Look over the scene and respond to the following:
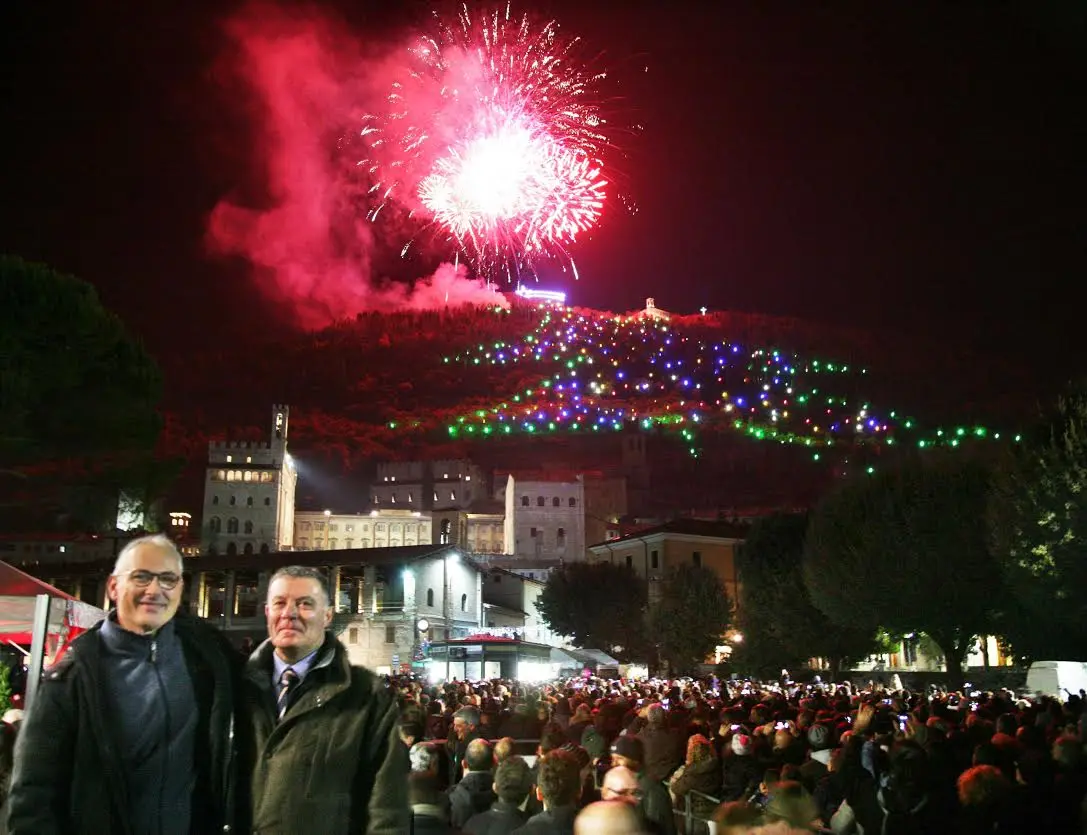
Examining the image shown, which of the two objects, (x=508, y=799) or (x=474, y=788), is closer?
(x=508, y=799)

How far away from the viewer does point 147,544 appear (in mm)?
3273

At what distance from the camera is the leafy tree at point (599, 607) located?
2130 inches

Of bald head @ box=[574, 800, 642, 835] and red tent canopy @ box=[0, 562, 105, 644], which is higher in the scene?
red tent canopy @ box=[0, 562, 105, 644]

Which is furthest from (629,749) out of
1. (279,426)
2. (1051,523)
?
(279,426)

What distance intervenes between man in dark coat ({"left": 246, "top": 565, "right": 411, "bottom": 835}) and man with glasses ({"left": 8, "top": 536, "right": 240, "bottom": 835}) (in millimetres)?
124

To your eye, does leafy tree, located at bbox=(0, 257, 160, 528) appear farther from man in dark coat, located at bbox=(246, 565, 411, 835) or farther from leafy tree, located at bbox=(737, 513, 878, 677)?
leafy tree, located at bbox=(737, 513, 878, 677)

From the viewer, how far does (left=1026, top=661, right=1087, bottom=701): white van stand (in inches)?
848

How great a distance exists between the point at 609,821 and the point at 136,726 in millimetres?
1622

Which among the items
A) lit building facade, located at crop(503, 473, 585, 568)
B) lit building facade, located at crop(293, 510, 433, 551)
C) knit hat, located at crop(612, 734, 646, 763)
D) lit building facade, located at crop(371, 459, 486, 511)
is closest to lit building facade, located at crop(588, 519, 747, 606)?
lit building facade, located at crop(503, 473, 585, 568)

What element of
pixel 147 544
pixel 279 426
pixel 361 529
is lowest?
pixel 147 544

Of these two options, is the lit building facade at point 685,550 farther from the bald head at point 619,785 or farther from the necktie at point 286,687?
the necktie at point 286,687

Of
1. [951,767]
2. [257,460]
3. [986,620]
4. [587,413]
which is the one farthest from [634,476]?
[951,767]

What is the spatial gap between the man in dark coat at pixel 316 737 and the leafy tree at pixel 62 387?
18994 mm

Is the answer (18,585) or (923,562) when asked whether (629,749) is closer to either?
(18,585)
